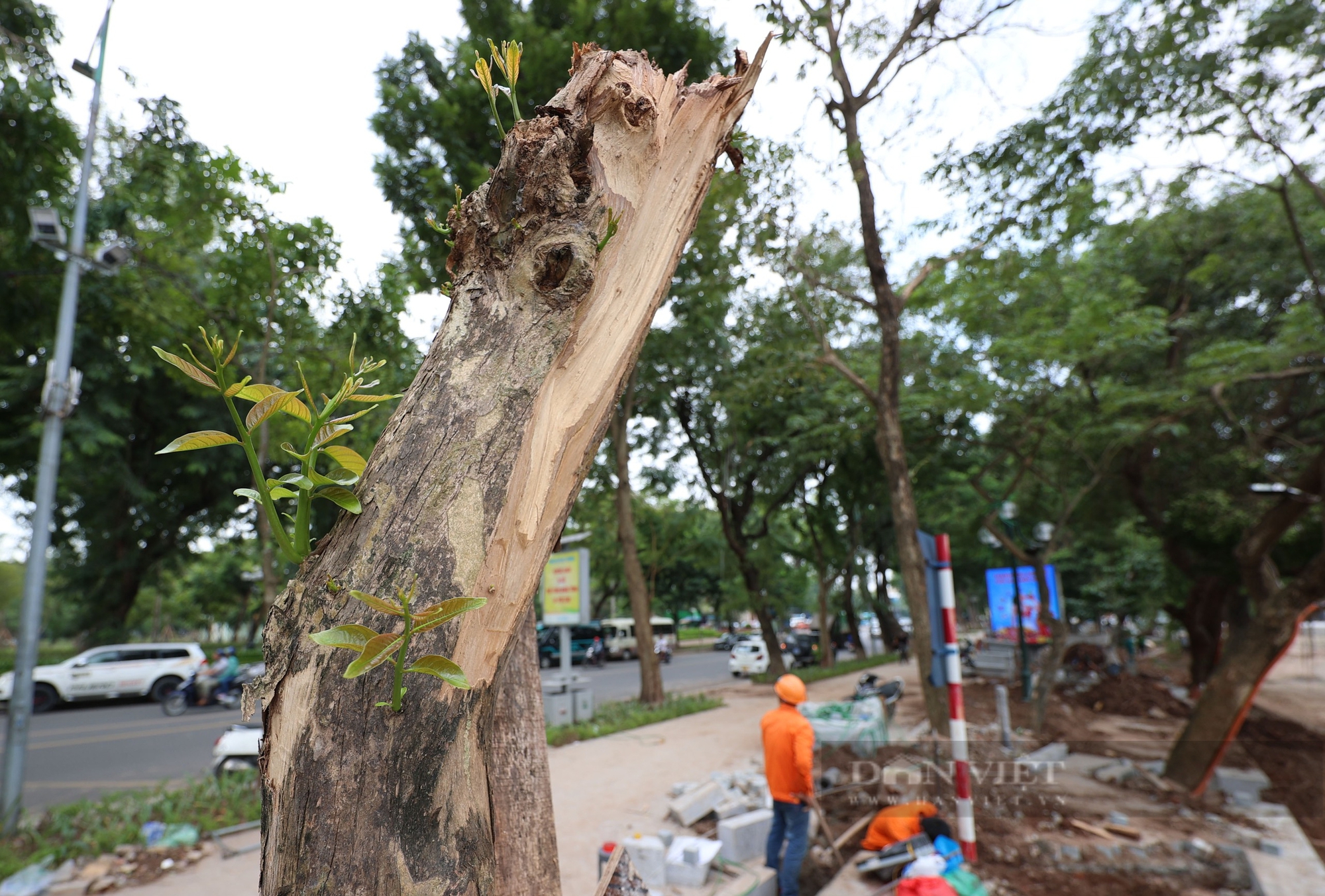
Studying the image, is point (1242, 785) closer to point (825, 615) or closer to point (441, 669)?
point (441, 669)

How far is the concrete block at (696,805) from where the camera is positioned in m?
5.75

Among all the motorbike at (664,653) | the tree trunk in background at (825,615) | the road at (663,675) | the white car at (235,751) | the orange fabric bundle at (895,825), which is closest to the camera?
the orange fabric bundle at (895,825)

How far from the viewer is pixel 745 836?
5.07 m

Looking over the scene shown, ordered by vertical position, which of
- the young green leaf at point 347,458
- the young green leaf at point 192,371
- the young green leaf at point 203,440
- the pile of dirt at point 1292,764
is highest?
the young green leaf at point 192,371

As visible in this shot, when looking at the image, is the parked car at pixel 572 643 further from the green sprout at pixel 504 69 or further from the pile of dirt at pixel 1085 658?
the green sprout at pixel 504 69

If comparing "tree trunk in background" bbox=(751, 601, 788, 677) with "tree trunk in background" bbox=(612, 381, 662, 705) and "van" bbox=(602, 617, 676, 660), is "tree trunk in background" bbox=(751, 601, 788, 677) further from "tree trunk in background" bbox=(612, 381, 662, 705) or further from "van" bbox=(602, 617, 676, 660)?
"van" bbox=(602, 617, 676, 660)

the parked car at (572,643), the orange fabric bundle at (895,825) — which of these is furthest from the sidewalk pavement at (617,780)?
the parked car at (572,643)

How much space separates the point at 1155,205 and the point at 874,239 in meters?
5.07

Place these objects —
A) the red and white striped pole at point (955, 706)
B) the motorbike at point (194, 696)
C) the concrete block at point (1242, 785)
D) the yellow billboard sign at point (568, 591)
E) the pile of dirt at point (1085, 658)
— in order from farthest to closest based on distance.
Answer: the pile of dirt at point (1085, 658) → the motorbike at point (194, 696) → the yellow billboard sign at point (568, 591) → the concrete block at point (1242, 785) → the red and white striped pole at point (955, 706)

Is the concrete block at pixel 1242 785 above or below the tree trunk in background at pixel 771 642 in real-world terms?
below

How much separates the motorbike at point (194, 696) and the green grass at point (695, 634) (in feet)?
108

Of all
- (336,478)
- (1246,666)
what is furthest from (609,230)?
(1246,666)

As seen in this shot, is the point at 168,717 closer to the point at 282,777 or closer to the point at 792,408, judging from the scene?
the point at 792,408

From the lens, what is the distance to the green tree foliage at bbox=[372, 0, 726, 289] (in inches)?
340
